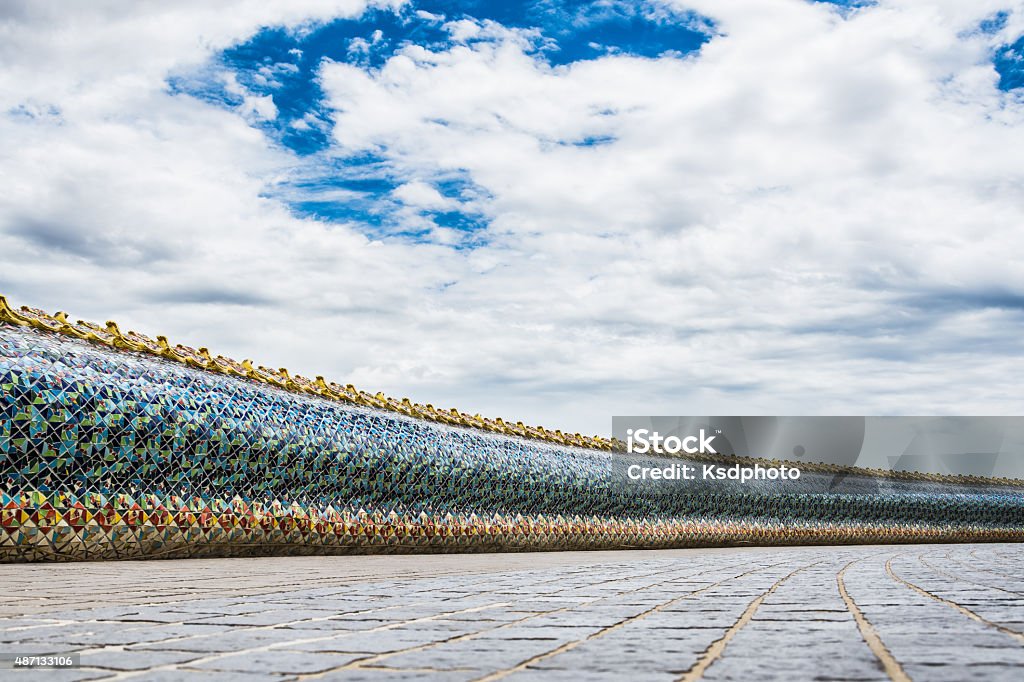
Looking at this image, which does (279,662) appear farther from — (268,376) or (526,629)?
(268,376)

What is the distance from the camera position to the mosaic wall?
7.09 meters

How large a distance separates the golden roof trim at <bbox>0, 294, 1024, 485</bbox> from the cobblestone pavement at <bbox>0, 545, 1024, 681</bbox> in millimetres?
4023

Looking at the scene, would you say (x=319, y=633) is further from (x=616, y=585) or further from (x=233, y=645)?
(x=616, y=585)

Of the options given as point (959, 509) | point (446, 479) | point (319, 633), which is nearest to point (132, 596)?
point (319, 633)

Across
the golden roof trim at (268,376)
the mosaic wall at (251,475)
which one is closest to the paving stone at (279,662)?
the mosaic wall at (251,475)

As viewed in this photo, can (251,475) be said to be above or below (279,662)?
above

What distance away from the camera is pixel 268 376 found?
10.2 meters

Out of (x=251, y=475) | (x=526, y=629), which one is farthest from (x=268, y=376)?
(x=526, y=629)

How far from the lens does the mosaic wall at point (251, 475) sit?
709 centimetres

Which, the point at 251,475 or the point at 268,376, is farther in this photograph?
the point at 268,376

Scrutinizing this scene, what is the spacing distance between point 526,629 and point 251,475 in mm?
6656

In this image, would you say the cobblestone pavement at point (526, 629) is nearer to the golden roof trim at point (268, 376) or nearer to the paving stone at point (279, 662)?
the paving stone at point (279, 662)

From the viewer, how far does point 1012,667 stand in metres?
1.93

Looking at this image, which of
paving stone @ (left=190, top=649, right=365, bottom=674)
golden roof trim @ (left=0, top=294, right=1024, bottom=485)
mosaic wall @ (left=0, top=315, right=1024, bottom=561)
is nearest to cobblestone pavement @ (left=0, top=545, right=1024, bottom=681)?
paving stone @ (left=190, top=649, right=365, bottom=674)
